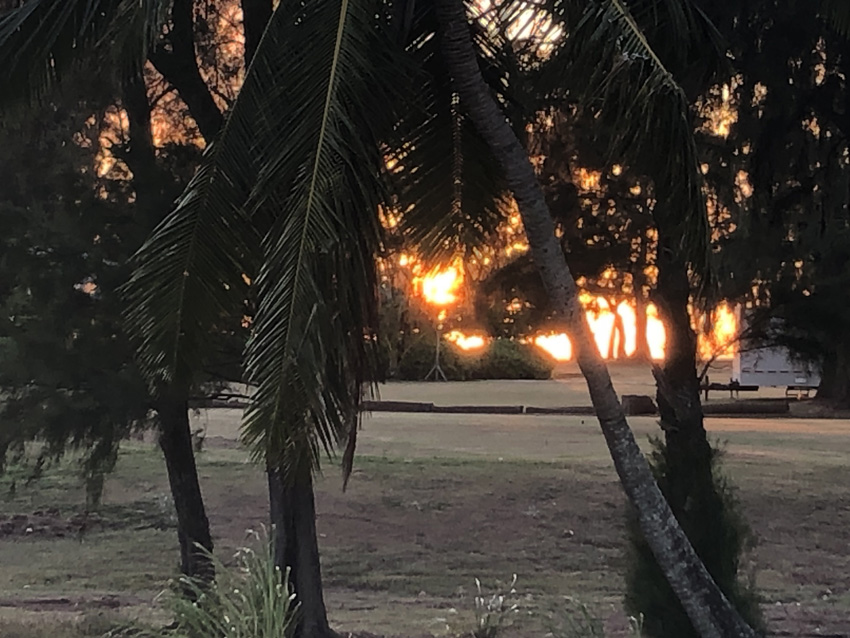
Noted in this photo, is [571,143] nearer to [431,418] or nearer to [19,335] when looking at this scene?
[19,335]

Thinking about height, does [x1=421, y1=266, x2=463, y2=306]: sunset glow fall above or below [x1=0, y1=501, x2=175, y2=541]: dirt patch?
above

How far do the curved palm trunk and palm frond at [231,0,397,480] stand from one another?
1.93 feet

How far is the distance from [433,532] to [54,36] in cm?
964

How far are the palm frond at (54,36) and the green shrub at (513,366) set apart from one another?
18.7 meters

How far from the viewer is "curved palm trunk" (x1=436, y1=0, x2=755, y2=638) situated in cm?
529

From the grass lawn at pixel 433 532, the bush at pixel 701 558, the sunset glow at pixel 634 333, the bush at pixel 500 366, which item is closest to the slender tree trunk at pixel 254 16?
the sunset glow at pixel 634 333

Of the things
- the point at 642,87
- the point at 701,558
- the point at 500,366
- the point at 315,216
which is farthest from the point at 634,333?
the point at 500,366

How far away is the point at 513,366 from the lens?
2816 centimetres

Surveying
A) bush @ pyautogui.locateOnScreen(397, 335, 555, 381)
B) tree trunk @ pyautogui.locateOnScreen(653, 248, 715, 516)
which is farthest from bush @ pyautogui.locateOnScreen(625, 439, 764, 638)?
bush @ pyautogui.locateOnScreen(397, 335, 555, 381)

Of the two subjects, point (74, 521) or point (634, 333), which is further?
point (74, 521)

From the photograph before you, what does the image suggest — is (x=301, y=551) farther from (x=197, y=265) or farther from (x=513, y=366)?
(x=513, y=366)

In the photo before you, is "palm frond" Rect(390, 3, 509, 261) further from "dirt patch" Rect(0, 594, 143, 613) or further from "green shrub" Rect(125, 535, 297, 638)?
"dirt patch" Rect(0, 594, 143, 613)

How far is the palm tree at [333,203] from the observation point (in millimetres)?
4070

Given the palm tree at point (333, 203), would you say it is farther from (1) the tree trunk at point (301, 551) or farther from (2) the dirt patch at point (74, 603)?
(2) the dirt patch at point (74, 603)
